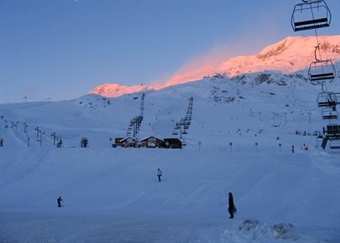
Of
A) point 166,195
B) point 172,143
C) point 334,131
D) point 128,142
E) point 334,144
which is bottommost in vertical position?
point 166,195

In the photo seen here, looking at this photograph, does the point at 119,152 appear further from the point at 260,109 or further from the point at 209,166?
the point at 260,109

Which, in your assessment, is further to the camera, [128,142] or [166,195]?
[128,142]

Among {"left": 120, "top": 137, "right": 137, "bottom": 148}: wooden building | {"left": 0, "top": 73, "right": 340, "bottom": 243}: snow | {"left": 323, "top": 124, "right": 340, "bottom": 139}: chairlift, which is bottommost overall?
{"left": 0, "top": 73, "right": 340, "bottom": 243}: snow

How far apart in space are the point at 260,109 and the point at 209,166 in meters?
108

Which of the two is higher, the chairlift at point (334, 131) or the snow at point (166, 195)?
the chairlift at point (334, 131)

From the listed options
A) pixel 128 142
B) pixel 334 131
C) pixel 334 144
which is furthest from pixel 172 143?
pixel 334 131

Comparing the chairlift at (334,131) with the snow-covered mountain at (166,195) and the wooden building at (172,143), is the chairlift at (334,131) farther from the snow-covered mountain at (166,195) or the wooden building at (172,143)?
the wooden building at (172,143)

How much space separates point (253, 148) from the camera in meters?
51.7

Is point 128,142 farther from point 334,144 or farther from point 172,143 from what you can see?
point 334,144

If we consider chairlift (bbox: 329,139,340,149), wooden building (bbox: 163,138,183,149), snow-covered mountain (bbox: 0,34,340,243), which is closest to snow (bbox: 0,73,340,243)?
snow-covered mountain (bbox: 0,34,340,243)

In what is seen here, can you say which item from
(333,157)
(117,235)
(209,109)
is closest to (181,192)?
(117,235)

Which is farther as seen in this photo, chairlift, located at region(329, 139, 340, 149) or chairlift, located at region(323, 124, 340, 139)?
chairlift, located at region(329, 139, 340, 149)

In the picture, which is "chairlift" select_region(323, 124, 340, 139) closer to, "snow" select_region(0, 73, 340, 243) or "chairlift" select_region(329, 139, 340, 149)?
"chairlift" select_region(329, 139, 340, 149)

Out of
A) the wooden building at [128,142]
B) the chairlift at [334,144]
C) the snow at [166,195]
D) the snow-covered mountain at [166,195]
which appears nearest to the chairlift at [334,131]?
the chairlift at [334,144]
